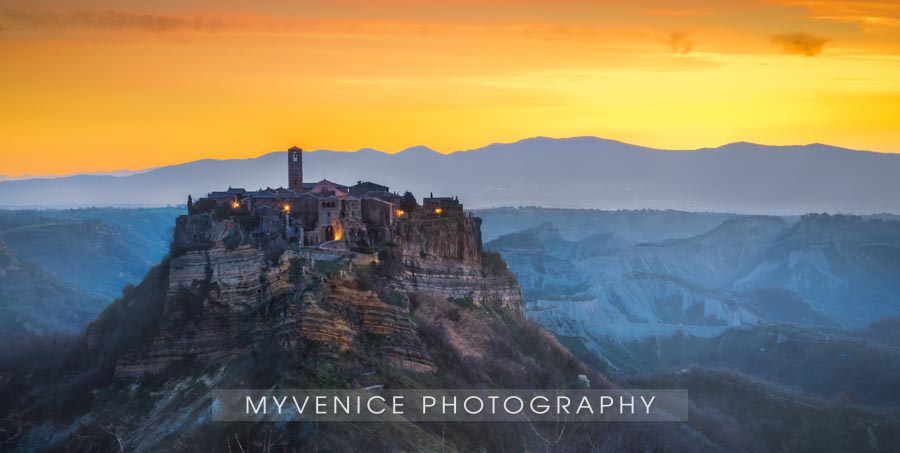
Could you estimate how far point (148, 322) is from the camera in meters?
74.8

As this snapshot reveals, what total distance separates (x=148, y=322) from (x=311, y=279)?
1408cm

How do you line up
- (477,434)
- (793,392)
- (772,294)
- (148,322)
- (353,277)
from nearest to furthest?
(477,434)
(353,277)
(148,322)
(793,392)
(772,294)

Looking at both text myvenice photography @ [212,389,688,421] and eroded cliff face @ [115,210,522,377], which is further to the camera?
eroded cliff face @ [115,210,522,377]

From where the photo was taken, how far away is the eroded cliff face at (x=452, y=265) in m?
81.8

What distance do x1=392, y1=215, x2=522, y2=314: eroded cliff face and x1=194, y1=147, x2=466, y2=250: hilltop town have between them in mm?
1704

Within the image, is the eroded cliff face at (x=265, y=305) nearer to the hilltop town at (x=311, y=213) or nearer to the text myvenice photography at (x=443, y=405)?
the hilltop town at (x=311, y=213)

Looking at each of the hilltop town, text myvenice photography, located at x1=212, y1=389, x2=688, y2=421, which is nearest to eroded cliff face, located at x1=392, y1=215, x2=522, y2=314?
the hilltop town

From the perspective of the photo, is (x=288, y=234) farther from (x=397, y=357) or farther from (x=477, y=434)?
(x=477, y=434)

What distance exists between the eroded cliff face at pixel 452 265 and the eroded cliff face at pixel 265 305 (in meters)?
2.82

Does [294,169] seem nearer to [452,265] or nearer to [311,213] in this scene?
[311,213]

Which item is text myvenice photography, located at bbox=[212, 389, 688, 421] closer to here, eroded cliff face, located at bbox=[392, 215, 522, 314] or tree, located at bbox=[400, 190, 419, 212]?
eroded cliff face, located at bbox=[392, 215, 522, 314]

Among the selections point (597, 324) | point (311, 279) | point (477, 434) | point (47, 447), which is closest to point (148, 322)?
point (47, 447)

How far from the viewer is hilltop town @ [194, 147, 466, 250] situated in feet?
245

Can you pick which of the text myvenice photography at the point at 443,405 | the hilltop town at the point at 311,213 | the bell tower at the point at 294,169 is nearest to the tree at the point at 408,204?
the hilltop town at the point at 311,213
